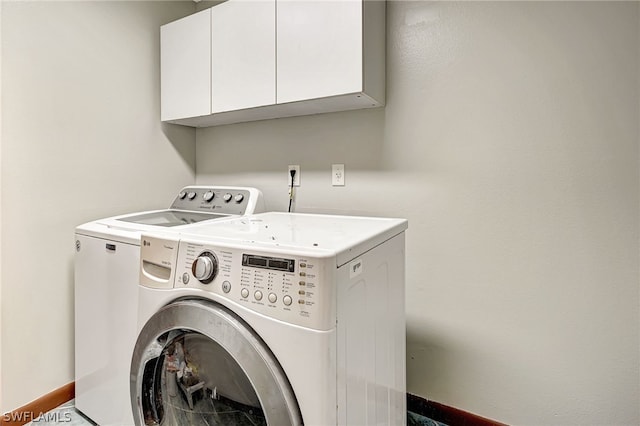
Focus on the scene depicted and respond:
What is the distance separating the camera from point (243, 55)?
1711 millimetres

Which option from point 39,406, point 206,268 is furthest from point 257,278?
point 39,406

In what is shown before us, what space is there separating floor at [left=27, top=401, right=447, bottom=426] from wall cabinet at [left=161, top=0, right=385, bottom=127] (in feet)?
4.79

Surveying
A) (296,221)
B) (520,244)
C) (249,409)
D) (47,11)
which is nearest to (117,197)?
(47,11)

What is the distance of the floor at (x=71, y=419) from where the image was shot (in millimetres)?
1578

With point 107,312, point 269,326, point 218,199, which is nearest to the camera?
point 269,326

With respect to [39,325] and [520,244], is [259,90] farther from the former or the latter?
[39,325]

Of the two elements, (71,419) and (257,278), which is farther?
(71,419)

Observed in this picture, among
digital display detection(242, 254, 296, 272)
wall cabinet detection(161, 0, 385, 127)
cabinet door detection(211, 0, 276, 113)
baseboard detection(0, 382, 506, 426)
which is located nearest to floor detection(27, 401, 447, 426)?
baseboard detection(0, 382, 506, 426)

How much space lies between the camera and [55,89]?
1.63 meters

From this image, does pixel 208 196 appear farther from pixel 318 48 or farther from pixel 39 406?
pixel 39 406

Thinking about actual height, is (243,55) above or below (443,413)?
above

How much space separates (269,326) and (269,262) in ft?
0.51

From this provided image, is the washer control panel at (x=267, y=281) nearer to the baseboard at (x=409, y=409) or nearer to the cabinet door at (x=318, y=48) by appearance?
the cabinet door at (x=318, y=48)

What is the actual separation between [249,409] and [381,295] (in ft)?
1.65
